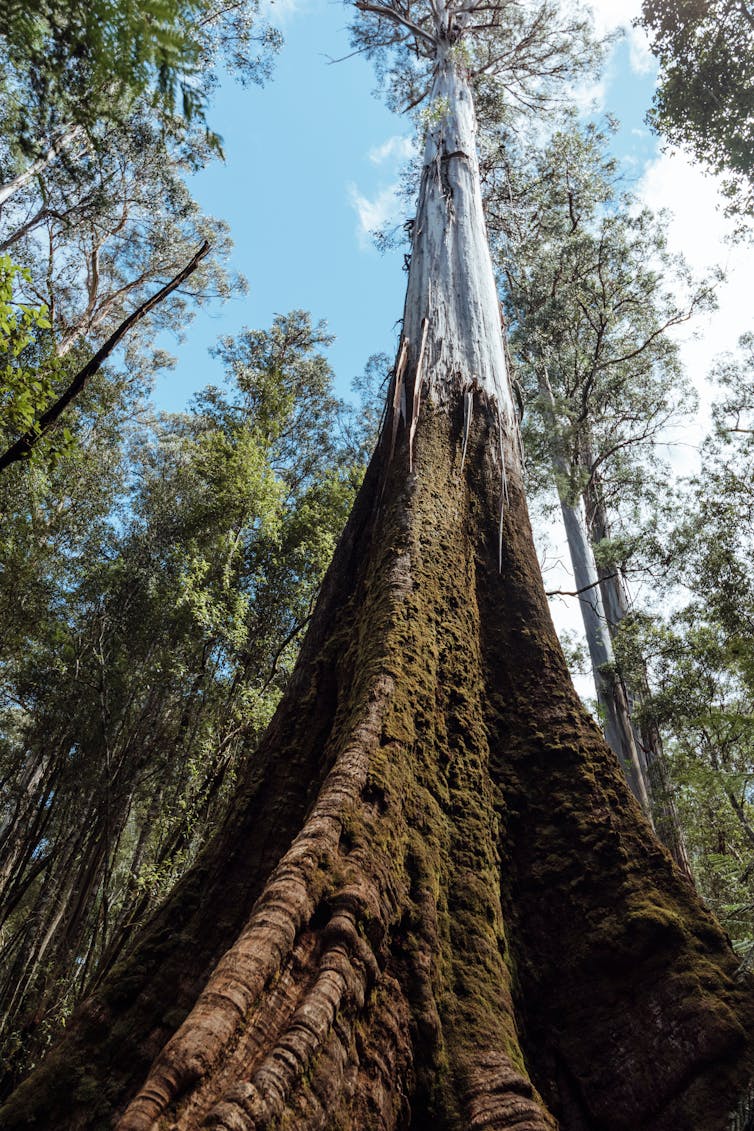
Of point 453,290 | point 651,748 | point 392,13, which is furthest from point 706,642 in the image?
point 392,13

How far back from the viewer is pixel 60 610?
11344 millimetres

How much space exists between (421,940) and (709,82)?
12.7 metres

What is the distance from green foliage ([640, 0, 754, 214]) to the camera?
9391 millimetres

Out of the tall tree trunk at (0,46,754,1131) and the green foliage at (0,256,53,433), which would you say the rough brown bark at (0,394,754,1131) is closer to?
the tall tree trunk at (0,46,754,1131)

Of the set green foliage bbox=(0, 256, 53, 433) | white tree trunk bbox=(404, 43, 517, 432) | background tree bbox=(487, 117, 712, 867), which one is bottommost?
green foliage bbox=(0, 256, 53, 433)

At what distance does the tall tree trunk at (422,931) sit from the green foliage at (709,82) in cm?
1077

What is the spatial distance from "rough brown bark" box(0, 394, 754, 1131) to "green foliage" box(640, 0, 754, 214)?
10989 millimetres

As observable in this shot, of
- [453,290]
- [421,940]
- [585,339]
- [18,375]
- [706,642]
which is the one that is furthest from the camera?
[585,339]

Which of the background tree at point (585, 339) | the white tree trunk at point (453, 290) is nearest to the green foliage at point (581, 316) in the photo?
the background tree at point (585, 339)

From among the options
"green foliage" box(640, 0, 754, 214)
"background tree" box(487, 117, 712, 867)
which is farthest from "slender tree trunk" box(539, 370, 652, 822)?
"green foliage" box(640, 0, 754, 214)

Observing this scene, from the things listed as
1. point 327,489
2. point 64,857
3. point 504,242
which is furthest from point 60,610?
point 504,242

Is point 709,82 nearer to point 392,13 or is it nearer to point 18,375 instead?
point 392,13

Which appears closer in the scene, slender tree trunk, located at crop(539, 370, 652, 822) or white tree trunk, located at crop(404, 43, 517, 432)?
white tree trunk, located at crop(404, 43, 517, 432)

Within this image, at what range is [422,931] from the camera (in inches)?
66.9
